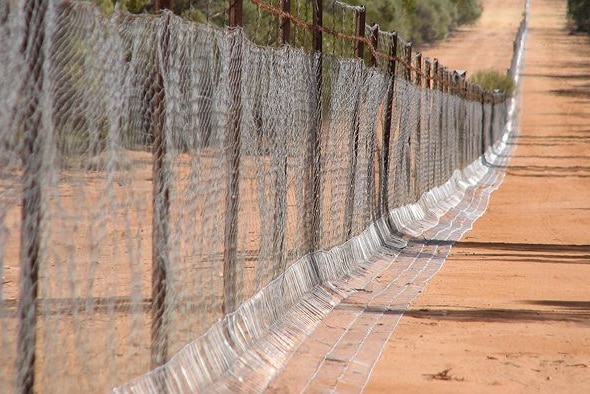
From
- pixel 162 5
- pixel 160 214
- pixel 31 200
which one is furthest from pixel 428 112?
pixel 31 200

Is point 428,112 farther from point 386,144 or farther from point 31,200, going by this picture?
point 31,200

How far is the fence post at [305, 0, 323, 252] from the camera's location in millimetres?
12227

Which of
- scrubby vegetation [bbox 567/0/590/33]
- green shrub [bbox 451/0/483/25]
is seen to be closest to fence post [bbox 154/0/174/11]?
scrubby vegetation [bbox 567/0/590/33]

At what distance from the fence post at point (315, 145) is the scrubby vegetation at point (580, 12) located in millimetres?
102318

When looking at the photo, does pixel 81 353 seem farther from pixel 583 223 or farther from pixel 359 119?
pixel 583 223

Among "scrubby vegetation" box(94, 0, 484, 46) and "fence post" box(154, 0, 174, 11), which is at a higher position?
"scrubby vegetation" box(94, 0, 484, 46)

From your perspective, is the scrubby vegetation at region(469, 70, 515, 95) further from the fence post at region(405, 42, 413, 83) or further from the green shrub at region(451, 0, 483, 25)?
the green shrub at region(451, 0, 483, 25)

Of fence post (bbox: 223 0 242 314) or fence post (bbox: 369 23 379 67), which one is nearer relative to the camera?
fence post (bbox: 223 0 242 314)

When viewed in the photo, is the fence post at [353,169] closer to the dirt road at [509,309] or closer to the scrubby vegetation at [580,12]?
the dirt road at [509,309]

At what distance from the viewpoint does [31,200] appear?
5.67 meters

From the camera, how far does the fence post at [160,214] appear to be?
293 inches

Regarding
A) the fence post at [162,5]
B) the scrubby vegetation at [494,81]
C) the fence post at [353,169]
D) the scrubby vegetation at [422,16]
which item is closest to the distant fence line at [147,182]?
the fence post at [162,5]

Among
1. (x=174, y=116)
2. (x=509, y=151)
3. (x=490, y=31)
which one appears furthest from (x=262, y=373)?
(x=490, y=31)

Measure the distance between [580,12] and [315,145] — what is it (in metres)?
111
